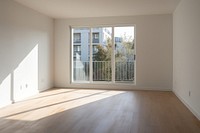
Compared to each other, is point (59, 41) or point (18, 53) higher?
point (59, 41)

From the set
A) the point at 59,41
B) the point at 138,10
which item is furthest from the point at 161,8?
the point at 59,41

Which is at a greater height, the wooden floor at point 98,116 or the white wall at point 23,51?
the white wall at point 23,51

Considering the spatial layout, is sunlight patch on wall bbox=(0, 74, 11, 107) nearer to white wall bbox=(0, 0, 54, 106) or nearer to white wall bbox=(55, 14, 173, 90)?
white wall bbox=(0, 0, 54, 106)

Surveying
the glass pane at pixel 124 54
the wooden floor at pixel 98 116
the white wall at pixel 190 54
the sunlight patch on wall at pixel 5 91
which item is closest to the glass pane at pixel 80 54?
the glass pane at pixel 124 54

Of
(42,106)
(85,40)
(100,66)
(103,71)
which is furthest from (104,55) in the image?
(42,106)

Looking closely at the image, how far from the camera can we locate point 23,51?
16.8ft

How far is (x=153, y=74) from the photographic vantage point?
20.6 feet

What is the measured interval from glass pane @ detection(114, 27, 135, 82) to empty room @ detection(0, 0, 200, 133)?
32mm

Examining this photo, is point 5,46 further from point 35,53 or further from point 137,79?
point 137,79

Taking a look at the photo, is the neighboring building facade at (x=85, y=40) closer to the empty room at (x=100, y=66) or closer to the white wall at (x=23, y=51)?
the empty room at (x=100, y=66)

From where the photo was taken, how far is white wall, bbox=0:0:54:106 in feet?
14.4

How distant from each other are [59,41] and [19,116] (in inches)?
149

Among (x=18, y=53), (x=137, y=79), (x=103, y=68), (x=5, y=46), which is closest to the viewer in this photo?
(x=5, y=46)

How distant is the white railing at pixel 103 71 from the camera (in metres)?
6.64
